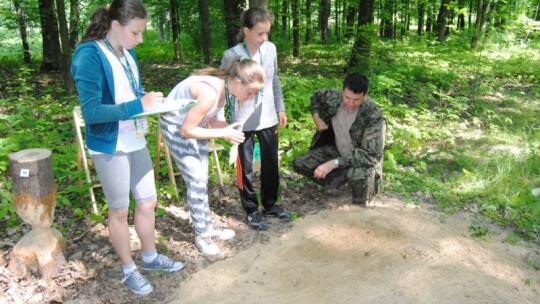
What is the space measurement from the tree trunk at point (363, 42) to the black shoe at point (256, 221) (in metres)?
4.75

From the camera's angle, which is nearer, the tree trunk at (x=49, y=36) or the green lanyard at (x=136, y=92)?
the green lanyard at (x=136, y=92)

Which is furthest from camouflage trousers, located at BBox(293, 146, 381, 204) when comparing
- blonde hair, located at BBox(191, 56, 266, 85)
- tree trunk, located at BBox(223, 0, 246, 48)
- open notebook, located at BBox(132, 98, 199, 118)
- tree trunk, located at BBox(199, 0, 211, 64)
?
tree trunk, located at BBox(199, 0, 211, 64)

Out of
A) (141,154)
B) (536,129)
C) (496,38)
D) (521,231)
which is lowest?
(521,231)

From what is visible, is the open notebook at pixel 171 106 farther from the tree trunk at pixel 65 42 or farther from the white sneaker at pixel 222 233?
the tree trunk at pixel 65 42

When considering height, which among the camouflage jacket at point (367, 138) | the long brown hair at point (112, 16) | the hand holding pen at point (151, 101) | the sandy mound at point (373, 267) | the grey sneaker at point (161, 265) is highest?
the long brown hair at point (112, 16)

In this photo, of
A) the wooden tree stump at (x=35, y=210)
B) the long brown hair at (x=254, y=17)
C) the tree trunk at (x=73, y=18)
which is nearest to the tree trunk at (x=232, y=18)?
the tree trunk at (x=73, y=18)

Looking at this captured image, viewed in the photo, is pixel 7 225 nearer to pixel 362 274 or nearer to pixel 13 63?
pixel 362 274

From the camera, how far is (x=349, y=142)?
4.48 m

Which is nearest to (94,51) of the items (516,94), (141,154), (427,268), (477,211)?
(141,154)

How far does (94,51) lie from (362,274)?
250 centimetres

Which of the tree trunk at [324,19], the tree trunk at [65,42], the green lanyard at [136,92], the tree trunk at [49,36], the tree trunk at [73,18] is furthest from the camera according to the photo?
the tree trunk at [324,19]

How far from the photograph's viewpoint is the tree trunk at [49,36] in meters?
11.0

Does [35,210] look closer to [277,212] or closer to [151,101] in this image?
[151,101]

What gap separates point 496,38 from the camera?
375 inches
